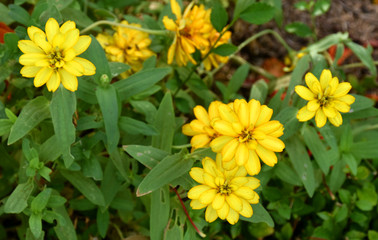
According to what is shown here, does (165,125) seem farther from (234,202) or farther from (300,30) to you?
(300,30)

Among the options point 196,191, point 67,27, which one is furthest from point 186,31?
point 196,191

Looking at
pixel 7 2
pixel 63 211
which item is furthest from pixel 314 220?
pixel 7 2

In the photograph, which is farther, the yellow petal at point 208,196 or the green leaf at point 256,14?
the green leaf at point 256,14

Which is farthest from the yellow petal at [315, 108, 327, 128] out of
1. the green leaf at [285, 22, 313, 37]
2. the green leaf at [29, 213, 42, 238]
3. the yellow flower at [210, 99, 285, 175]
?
the green leaf at [285, 22, 313, 37]

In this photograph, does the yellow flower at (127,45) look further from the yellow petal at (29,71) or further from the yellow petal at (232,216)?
the yellow petal at (232,216)

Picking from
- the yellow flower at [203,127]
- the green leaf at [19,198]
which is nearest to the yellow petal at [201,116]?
the yellow flower at [203,127]

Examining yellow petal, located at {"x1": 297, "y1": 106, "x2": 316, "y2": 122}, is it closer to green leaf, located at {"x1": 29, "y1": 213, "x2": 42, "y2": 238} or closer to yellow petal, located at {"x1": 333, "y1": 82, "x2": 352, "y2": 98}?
yellow petal, located at {"x1": 333, "y1": 82, "x2": 352, "y2": 98}

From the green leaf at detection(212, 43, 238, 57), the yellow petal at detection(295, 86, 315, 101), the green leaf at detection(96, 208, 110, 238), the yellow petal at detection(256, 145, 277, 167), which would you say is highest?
the yellow petal at detection(295, 86, 315, 101)
